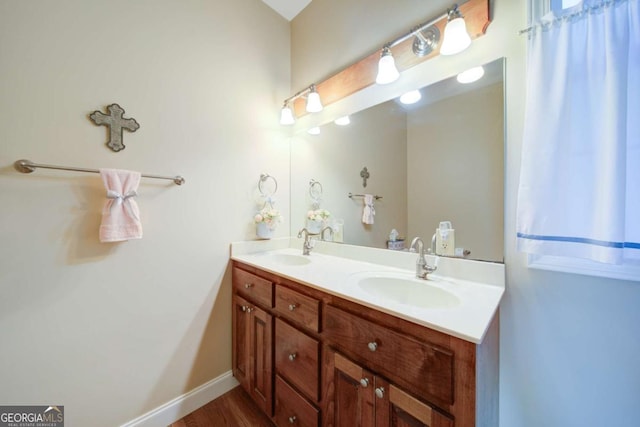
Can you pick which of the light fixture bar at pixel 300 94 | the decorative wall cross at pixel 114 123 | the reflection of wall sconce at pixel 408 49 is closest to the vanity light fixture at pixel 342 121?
the reflection of wall sconce at pixel 408 49

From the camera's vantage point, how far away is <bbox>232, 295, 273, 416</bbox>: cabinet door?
1.28 m

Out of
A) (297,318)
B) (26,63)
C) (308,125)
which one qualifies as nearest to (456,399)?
(297,318)

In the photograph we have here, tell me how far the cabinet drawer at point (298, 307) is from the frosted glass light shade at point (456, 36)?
125cm

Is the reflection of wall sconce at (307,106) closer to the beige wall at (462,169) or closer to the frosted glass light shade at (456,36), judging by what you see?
the beige wall at (462,169)

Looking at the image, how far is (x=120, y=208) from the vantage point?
1158 millimetres

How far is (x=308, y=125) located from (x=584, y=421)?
81.2 inches

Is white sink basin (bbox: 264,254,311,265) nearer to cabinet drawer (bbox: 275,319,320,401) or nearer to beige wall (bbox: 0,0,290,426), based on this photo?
beige wall (bbox: 0,0,290,426)

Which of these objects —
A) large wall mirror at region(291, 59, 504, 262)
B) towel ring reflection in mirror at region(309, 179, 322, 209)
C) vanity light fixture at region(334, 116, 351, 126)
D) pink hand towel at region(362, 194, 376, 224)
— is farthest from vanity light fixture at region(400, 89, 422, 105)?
towel ring reflection in mirror at region(309, 179, 322, 209)

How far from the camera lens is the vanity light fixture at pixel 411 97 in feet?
4.22

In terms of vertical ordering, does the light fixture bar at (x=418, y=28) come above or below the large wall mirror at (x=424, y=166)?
above

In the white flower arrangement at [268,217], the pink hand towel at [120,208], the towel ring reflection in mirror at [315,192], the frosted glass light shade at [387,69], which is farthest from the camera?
the towel ring reflection in mirror at [315,192]

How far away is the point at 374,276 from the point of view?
120 centimetres

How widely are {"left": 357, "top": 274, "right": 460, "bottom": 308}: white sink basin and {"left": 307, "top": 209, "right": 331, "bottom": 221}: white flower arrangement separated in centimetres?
72

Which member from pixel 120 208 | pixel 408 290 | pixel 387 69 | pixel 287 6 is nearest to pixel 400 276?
pixel 408 290
